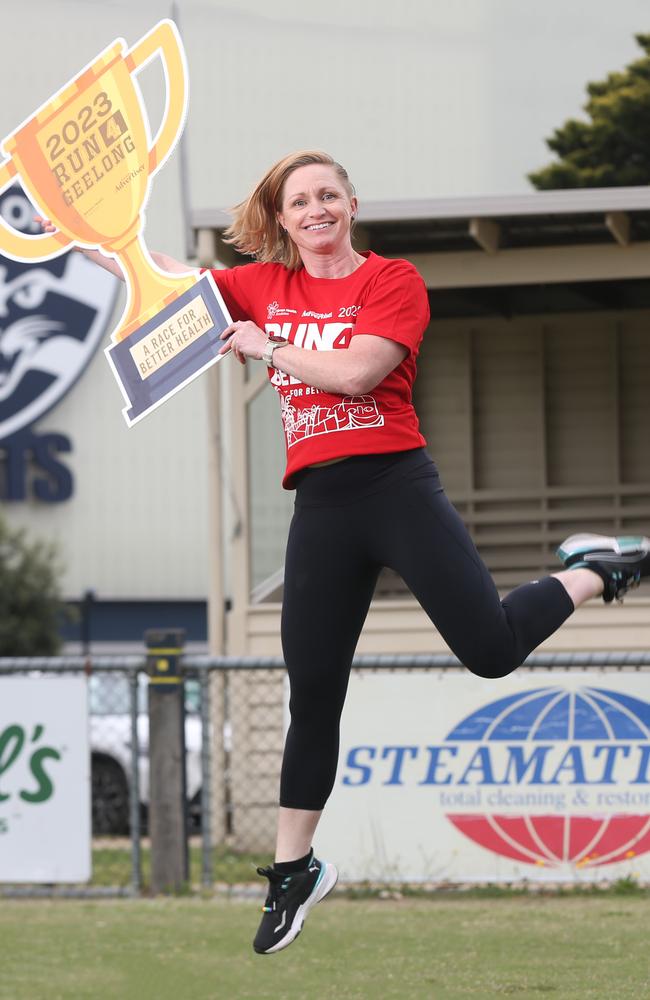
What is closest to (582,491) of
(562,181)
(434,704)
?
(434,704)

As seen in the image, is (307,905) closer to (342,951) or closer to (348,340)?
(348,340)

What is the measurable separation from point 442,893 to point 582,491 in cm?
691

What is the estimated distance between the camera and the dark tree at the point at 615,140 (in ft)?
68.1

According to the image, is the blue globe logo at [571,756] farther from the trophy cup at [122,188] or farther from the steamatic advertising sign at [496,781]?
the trophy cup at [122,188]

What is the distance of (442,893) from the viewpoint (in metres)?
7.90

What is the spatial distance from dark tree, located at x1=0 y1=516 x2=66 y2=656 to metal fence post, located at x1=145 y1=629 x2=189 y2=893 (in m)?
21.0

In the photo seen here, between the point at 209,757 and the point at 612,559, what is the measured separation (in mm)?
4503

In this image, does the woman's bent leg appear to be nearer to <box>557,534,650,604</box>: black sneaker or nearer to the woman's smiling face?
<box>557,534,650,604</box>: black sneaker

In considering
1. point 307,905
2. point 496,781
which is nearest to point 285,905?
point 307,905

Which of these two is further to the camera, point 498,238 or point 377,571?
point 498,238

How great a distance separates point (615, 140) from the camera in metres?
21.3

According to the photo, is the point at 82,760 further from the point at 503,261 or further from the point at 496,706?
the point at 503,261

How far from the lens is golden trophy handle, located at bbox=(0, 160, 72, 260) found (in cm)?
454

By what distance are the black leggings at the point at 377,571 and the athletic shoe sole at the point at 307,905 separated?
1.86 feet
